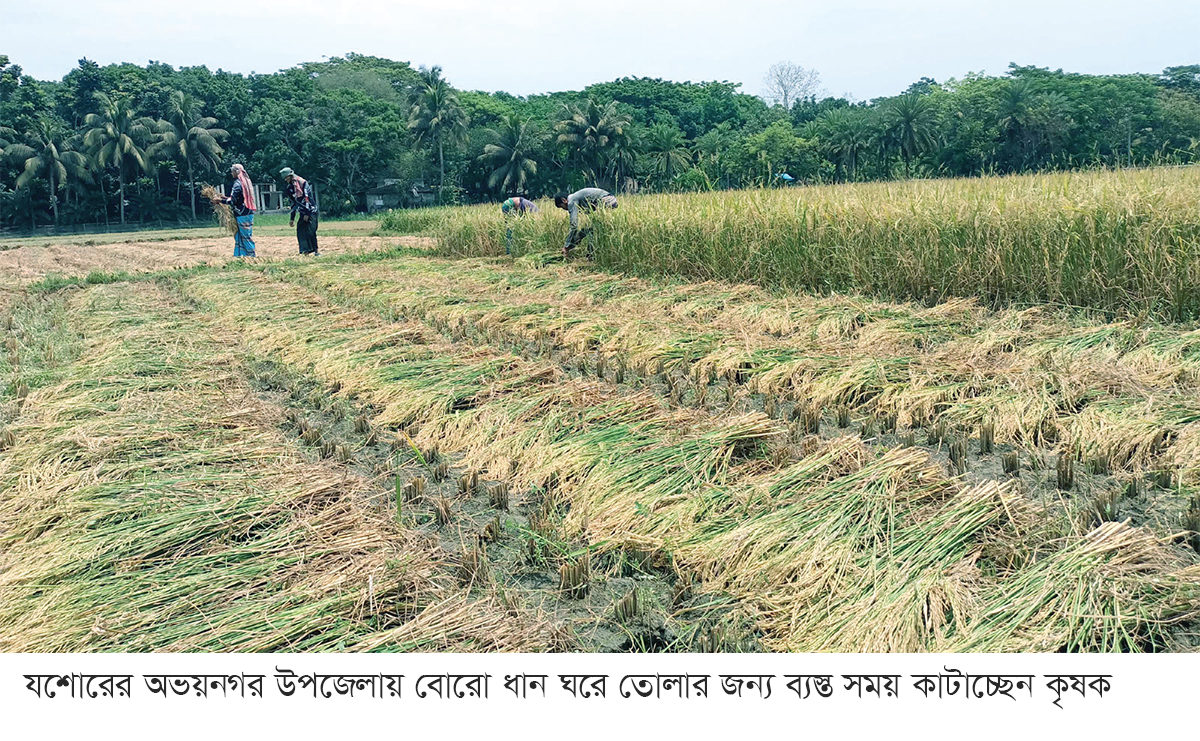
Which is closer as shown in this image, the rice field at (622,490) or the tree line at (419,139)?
the rice field at (622,490)

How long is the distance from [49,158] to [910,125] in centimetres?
4121

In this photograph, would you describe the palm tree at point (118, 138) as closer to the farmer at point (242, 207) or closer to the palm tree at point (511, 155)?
the palm tree at point (511, 155)

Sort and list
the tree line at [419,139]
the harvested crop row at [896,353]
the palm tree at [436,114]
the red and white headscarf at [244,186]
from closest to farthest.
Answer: the harvested crop row at [896,353] → the red and white headscarf at [244,186] → the tree line at [419,139] → the palm tree at [436,114]

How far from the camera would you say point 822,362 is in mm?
4457

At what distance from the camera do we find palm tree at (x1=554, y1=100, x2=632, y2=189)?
42594 mm

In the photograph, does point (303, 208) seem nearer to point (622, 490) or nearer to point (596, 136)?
point (622, 490)

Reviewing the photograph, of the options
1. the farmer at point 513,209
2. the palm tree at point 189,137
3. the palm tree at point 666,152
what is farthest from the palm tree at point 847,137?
the palm tree at point 189,137

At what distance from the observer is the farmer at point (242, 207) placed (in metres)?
11.7

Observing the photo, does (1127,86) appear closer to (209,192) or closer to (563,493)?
(209,192)

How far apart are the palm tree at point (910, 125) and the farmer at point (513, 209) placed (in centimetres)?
3201

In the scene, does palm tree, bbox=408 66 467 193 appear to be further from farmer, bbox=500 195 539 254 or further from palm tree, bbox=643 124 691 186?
farmer, bbox=500 195 539 254

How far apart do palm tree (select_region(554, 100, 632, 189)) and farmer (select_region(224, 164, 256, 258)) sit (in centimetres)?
3163
